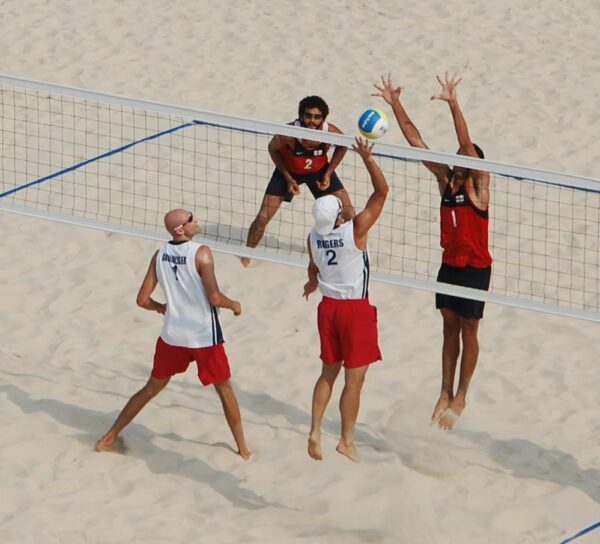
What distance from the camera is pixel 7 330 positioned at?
8.00m

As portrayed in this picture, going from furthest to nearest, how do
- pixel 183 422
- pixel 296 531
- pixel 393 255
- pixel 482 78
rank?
1. pixel 482 78
2. pixel 393 255
3. pixel 183 422
4. pixel 296 531

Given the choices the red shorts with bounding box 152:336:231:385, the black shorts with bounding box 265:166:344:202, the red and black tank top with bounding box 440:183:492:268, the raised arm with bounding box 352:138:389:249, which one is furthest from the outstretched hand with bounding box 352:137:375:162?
the black shorts with bounding box 265:166:344:202

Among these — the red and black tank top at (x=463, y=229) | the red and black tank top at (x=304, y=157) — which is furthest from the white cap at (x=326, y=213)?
the red and black tank top at (x=304, y=157)

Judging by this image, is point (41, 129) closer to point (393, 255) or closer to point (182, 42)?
point (182, 42)

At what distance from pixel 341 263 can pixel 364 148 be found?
0.59 m

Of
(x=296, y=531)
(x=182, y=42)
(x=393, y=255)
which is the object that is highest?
(x=182, y=42)

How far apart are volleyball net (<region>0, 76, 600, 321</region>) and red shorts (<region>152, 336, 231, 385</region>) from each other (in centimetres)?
230

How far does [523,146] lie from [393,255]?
227cm

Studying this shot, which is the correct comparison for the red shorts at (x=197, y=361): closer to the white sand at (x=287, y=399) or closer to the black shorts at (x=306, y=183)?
the white sand at (x=287, y=399)

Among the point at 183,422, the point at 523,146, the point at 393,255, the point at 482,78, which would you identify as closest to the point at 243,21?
the point at 482,78

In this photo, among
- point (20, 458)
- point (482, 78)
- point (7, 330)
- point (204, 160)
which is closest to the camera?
point (20, 458)

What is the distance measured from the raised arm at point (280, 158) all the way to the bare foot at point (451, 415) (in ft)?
7.72

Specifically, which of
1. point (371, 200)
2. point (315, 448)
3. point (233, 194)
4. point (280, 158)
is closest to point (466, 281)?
point (371, 200)

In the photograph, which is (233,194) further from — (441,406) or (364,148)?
(364,148)
